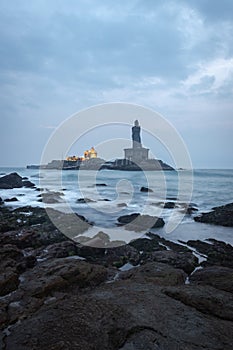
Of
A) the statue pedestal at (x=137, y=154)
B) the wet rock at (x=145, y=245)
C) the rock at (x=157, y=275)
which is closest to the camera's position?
the rock at (x=157, y=275)

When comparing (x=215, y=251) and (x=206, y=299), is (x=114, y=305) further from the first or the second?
(x=215, y=251)

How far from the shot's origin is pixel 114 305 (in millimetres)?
4133

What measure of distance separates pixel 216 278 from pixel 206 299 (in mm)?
1606

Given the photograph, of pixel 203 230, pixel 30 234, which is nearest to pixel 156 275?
pixel 30 234

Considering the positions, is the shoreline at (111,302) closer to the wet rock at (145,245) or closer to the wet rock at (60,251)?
the wet rock at (60,251)

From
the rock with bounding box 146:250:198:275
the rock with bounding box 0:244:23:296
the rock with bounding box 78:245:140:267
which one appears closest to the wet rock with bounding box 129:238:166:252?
the rock with bounding box 78:245:140:267

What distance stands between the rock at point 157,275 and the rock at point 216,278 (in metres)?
0.41

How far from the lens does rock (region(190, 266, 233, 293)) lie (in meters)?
5.48

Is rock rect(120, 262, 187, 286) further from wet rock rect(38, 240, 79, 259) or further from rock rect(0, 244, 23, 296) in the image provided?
rock rect(0, 244, 23, 296)

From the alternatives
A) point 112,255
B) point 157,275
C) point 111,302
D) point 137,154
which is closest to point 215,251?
point 112,255

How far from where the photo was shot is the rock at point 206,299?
4259mm

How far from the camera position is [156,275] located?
19.5ft

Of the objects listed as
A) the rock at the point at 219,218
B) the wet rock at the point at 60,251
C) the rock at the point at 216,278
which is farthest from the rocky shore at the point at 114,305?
the rock at the point at 219,218

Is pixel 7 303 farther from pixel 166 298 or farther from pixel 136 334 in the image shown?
pixel 166 298
